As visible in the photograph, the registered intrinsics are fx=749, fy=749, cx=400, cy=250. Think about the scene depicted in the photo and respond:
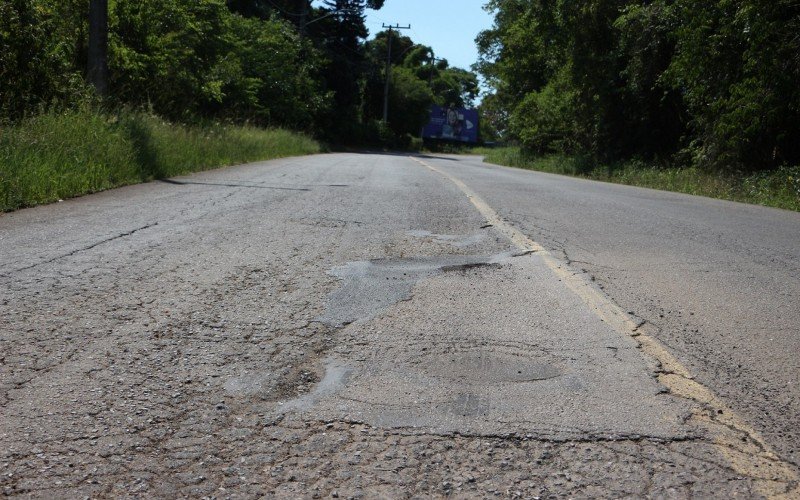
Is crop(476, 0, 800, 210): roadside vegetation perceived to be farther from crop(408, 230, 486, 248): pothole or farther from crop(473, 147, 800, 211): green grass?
crop(408, 230, 486, 248): pothole

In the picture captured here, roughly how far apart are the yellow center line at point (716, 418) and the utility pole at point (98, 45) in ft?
40.2

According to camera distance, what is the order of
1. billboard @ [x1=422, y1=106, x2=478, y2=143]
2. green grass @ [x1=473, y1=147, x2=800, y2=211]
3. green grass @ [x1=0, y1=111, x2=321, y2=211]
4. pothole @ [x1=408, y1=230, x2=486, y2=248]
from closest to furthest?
pothole @ [x1=408, y1=230, x2=486, y2=248] < green grass @ [x1=0, y1=111, x2=321, y2=211] < green grass @ [x1=473, y1=147, x2=800, y2=211] < billboard @ [x1=422, y1=106, x2=478, y2=143]

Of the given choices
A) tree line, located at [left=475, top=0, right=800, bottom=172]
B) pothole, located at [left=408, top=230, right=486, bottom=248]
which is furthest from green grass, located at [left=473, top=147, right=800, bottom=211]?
pothole, located at [left=408, top=230, right=486, bottom=248]

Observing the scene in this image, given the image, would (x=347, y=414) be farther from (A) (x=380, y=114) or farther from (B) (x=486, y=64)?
(A) (x=380, y=114)

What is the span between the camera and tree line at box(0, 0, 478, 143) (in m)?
12.6

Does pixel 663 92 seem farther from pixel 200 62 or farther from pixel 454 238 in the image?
pixel 454 238

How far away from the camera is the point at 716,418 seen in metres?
3.09

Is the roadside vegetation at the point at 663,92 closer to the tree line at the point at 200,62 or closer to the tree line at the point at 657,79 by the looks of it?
the tree line at the point at 657,79

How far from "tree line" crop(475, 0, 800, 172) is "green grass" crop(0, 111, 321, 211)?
12.5 meters

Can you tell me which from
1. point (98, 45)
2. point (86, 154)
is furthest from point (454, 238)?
point (98, 45)

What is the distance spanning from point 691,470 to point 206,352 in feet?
7.54

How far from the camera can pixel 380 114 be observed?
75.2 m

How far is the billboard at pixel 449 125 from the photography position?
78.8 meters

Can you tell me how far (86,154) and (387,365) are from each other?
8.96 m
